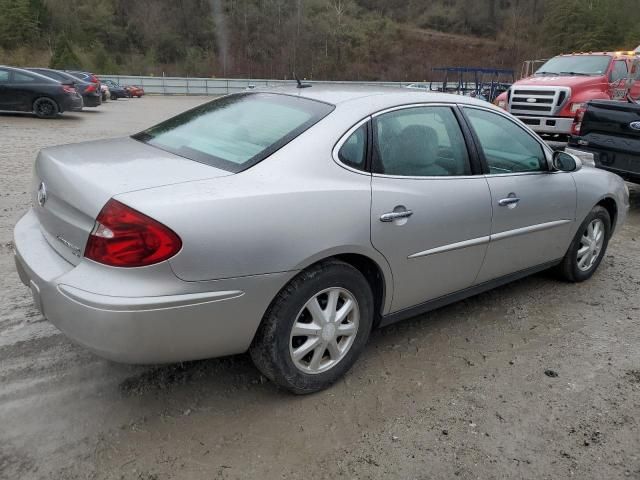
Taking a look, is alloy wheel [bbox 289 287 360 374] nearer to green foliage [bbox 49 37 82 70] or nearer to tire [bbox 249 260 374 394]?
tire [bbox 249 260 374 394]

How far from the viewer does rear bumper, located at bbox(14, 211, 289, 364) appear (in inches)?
87.0

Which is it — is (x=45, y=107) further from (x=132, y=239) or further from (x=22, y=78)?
(x=132, y=239)

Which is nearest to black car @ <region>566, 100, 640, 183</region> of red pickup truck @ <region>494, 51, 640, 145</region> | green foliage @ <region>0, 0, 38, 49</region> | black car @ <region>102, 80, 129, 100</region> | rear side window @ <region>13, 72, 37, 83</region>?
red pickup truck @ <region>494, 51, 640, 145</region>

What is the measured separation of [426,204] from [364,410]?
1131mm

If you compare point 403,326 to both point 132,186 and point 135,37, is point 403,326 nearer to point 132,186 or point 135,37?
point 132,186

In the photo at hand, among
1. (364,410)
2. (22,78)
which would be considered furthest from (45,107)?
(364,410)

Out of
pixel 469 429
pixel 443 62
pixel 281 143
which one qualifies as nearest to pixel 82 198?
pixel 281 143

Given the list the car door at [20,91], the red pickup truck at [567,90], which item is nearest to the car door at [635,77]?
the red pickup truck at [567,90]

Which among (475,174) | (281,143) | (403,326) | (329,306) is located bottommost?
(403,326)

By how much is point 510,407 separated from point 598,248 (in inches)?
92.9

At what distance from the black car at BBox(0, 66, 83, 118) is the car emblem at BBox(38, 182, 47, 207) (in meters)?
14.2

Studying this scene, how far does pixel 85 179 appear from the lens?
2484 millimetres

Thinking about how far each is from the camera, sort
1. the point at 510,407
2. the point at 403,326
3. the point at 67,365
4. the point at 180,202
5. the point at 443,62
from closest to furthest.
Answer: the point at 180,202 < the point at 510,407 < the point at 67,365 < the point at 403,326 < the point at 443,62

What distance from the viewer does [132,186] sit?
7.73 ft
